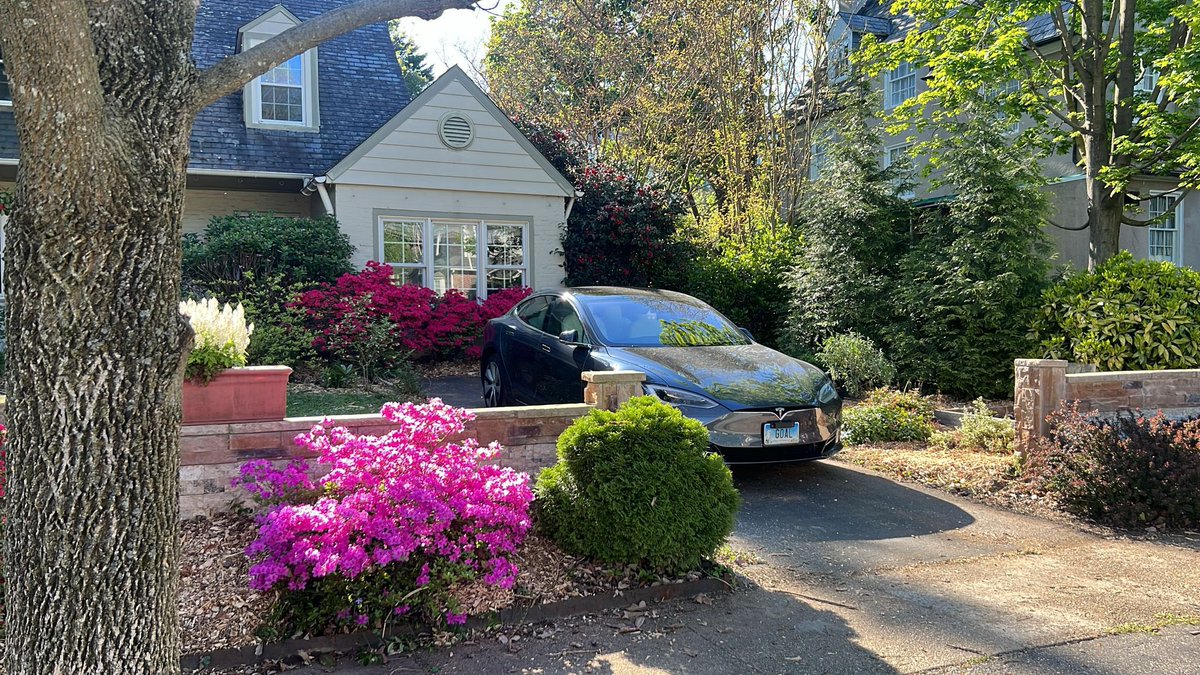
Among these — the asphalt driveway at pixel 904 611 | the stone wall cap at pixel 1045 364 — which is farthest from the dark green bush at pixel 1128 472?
the stone wall cap at pixel 1045 364

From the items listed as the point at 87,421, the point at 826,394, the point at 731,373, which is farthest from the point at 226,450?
the point at 826,394

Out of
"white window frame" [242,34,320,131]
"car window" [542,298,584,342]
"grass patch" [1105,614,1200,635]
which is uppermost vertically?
"white window frame" [242,34,320,131]

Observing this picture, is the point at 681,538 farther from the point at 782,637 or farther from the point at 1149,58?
the point at 1149,58

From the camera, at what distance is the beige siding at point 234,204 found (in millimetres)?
13844

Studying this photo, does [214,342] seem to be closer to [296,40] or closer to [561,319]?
[296,40]

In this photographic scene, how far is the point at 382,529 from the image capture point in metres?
3.56

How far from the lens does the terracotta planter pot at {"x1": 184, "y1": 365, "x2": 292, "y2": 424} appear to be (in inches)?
168

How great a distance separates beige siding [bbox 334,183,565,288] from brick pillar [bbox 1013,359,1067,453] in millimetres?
8547

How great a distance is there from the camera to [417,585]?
3596 millimetres

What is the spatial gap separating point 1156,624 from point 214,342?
500 cm

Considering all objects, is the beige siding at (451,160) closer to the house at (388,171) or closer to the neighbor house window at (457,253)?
the house at (388,171)

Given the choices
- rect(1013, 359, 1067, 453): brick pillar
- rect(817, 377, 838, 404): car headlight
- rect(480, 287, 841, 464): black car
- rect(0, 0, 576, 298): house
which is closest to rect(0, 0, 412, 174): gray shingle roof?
rect(0, 0, 576, 298): house

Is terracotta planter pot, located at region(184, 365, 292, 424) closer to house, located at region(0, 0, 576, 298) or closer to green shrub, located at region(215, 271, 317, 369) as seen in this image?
green shrub, located at region(215, 271, 317, 369)

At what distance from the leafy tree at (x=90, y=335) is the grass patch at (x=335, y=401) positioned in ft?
16.7
